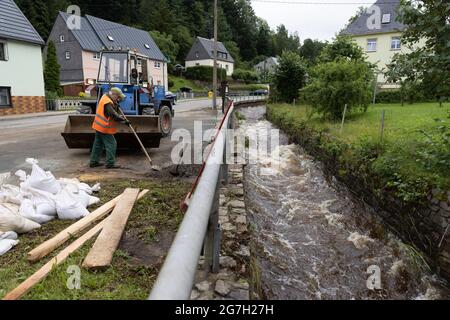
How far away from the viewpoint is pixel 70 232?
4051mm

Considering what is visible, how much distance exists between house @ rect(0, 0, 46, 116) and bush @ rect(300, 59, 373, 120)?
1926 cm


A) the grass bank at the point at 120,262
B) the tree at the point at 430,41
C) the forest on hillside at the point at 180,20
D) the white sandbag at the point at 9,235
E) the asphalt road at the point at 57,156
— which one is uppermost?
the forest on hillside at the point at 180,20

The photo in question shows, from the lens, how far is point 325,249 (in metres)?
5.87

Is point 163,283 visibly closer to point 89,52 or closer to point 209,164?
point 209,164

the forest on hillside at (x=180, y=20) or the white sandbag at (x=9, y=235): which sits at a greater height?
the forest on hillside at (x=180, y=20)

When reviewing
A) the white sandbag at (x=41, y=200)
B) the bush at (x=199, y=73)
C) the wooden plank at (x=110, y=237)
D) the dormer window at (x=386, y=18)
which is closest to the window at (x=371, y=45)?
the dormer window at (x=386, y=18)

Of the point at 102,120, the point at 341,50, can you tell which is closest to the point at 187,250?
the point at 102,120

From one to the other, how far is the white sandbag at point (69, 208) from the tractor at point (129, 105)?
3.94 m

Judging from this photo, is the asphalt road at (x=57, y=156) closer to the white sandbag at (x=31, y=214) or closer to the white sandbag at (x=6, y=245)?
the white sandbag at (x=31, y=214)

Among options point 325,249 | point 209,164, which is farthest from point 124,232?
point 325,249

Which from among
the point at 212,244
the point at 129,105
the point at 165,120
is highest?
the point at 129,105

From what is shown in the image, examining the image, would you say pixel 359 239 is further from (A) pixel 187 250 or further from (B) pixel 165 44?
(B) pixel 165 44

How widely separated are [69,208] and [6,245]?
0.93 meters

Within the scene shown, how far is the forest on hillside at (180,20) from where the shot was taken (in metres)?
52.6
